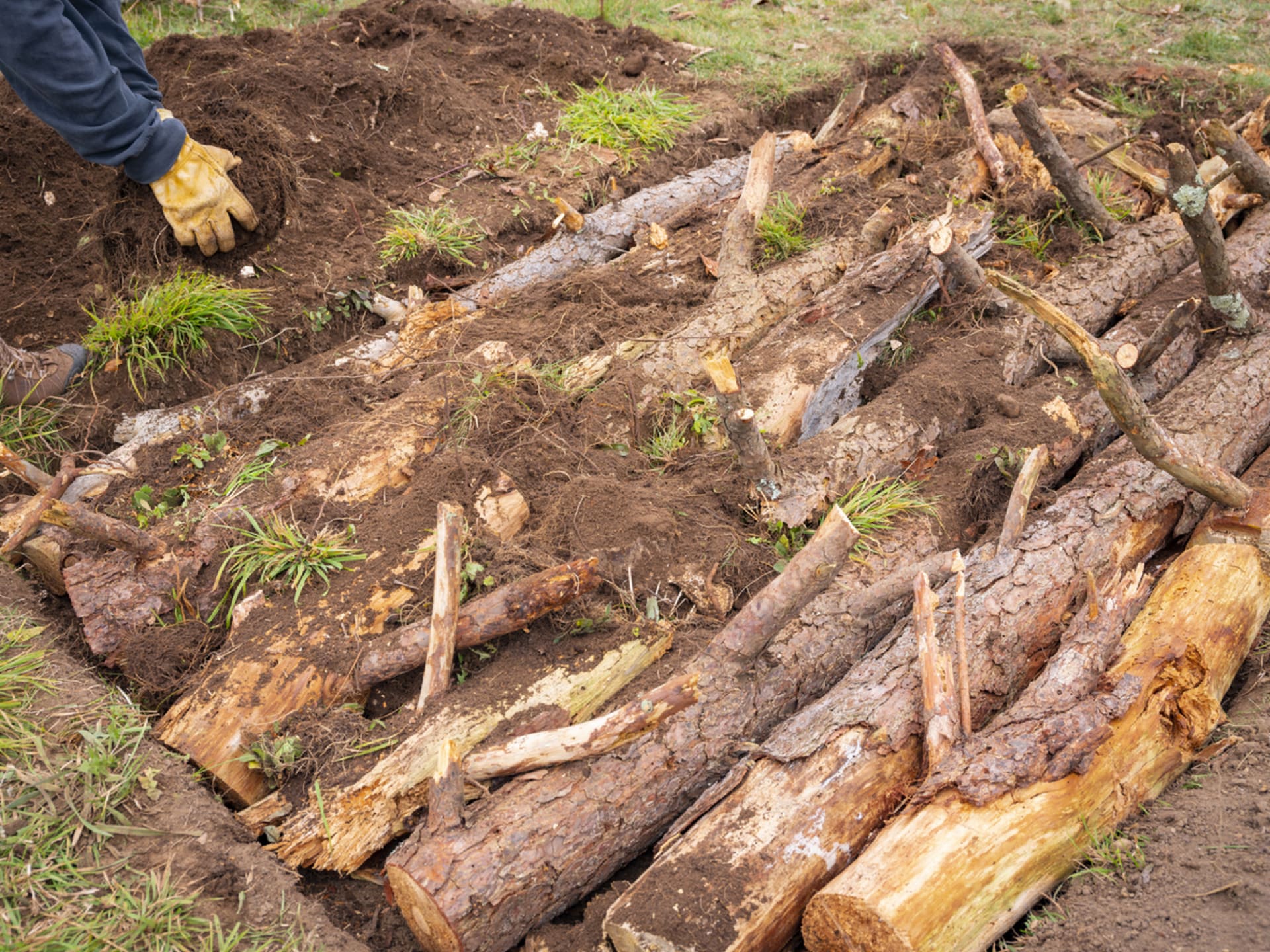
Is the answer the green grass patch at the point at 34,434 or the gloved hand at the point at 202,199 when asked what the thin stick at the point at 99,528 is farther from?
the gloved hand at the point at 202,199

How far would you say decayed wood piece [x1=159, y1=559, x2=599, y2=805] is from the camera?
284 cm

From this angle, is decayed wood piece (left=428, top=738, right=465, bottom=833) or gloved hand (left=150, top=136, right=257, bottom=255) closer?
decayed wood piece (left=428, top=738, right=465, bottom=833)

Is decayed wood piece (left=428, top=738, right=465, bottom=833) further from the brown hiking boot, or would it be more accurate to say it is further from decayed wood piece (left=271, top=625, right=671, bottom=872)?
the brown hiking boot

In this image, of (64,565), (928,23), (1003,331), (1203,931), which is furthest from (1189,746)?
(928,23)

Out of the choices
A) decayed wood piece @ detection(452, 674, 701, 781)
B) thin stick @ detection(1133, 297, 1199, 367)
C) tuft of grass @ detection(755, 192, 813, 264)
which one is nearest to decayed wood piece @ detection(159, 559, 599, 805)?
decayed wood piece @ detection(452, 674, 701, 781)

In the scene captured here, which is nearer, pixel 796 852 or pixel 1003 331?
pixel 796 852

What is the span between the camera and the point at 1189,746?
2727 mm

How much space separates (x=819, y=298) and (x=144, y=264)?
3.56m

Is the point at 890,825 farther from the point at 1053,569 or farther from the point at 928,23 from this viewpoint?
the point at 928,23

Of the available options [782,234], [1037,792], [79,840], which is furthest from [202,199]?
[1037,792]

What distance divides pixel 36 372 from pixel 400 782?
2932mm

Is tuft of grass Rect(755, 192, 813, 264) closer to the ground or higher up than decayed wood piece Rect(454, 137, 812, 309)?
higher up

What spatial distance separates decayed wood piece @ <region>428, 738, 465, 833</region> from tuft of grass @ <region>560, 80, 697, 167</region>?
441 centimetres

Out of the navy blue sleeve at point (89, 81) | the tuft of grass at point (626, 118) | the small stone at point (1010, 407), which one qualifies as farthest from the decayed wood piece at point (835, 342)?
the navy blue sleeve at point (89, 81)
